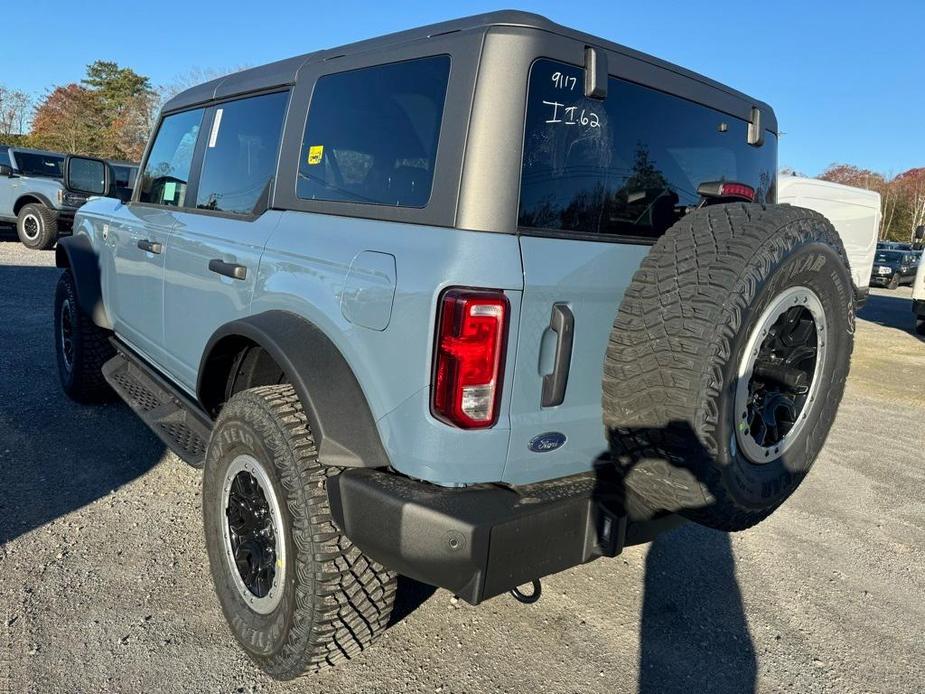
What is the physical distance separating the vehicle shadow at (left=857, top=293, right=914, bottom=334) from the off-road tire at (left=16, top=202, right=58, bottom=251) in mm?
16093

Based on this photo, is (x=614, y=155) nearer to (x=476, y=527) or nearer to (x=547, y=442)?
(x=547, y=442)

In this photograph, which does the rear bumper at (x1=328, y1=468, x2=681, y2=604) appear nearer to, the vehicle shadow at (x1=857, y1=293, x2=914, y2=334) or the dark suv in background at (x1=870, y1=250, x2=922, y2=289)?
the vehicle shadow at (x1=857, y1=293, x2=914, y2=334)

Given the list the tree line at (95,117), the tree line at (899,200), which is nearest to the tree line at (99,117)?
the tree line at (95,117)

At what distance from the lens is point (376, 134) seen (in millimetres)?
2268

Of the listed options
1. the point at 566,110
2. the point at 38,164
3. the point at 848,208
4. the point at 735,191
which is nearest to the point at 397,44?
the point at 566,110

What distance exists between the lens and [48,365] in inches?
218

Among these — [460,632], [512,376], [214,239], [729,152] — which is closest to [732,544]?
[460,632]

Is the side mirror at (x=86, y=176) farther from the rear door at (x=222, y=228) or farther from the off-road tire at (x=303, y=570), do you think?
the off-road tire at (x=303, y=570)

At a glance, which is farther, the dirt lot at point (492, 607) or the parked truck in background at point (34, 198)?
the parked truck in background at point (34, 198)

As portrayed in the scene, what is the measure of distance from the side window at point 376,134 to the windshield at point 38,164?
1283cm

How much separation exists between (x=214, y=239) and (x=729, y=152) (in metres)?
2.12

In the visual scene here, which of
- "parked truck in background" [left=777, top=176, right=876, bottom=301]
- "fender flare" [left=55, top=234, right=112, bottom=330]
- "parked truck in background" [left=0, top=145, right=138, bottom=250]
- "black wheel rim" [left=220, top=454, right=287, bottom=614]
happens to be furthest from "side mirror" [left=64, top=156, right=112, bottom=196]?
"parked truck in background" [left=0, top=145, right=138, bottom=250]

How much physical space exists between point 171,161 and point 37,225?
37.2ft

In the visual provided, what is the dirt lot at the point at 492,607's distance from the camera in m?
2.39
